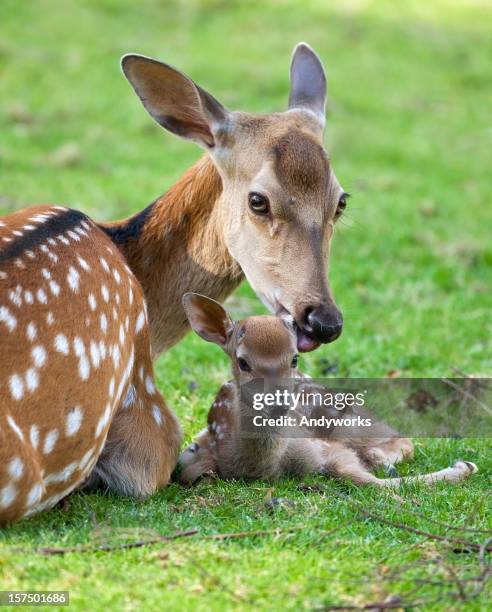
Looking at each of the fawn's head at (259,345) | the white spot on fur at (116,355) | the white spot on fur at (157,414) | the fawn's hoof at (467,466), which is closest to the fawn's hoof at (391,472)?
the fawn's hoof at (467,466)

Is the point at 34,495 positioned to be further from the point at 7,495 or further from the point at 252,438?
the point at 252,438

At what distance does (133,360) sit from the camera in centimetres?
517

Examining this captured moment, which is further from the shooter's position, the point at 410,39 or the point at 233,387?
the point at 410,39

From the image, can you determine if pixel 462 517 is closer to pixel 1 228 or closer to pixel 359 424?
pixel 359 424

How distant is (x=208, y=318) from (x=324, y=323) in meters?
0.75

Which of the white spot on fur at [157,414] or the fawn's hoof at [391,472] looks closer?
the white spot on fur at [157,414]

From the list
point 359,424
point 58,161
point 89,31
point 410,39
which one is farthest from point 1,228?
point 410,39

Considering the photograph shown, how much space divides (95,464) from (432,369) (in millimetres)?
3351

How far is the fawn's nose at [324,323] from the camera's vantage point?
490 centimetres

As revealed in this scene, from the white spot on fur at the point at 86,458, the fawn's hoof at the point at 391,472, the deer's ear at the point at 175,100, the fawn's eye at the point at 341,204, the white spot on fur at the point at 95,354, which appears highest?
the deer's ear at the point at 175,100

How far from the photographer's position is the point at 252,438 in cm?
516

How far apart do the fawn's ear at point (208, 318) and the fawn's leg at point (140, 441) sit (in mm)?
262

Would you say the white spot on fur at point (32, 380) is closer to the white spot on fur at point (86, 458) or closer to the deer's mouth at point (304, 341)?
the white spot on fur at point (86, 458)

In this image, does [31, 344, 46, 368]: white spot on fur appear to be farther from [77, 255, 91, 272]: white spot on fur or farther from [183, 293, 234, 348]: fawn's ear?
[183, 293, 234, 348]: fawn's ear
